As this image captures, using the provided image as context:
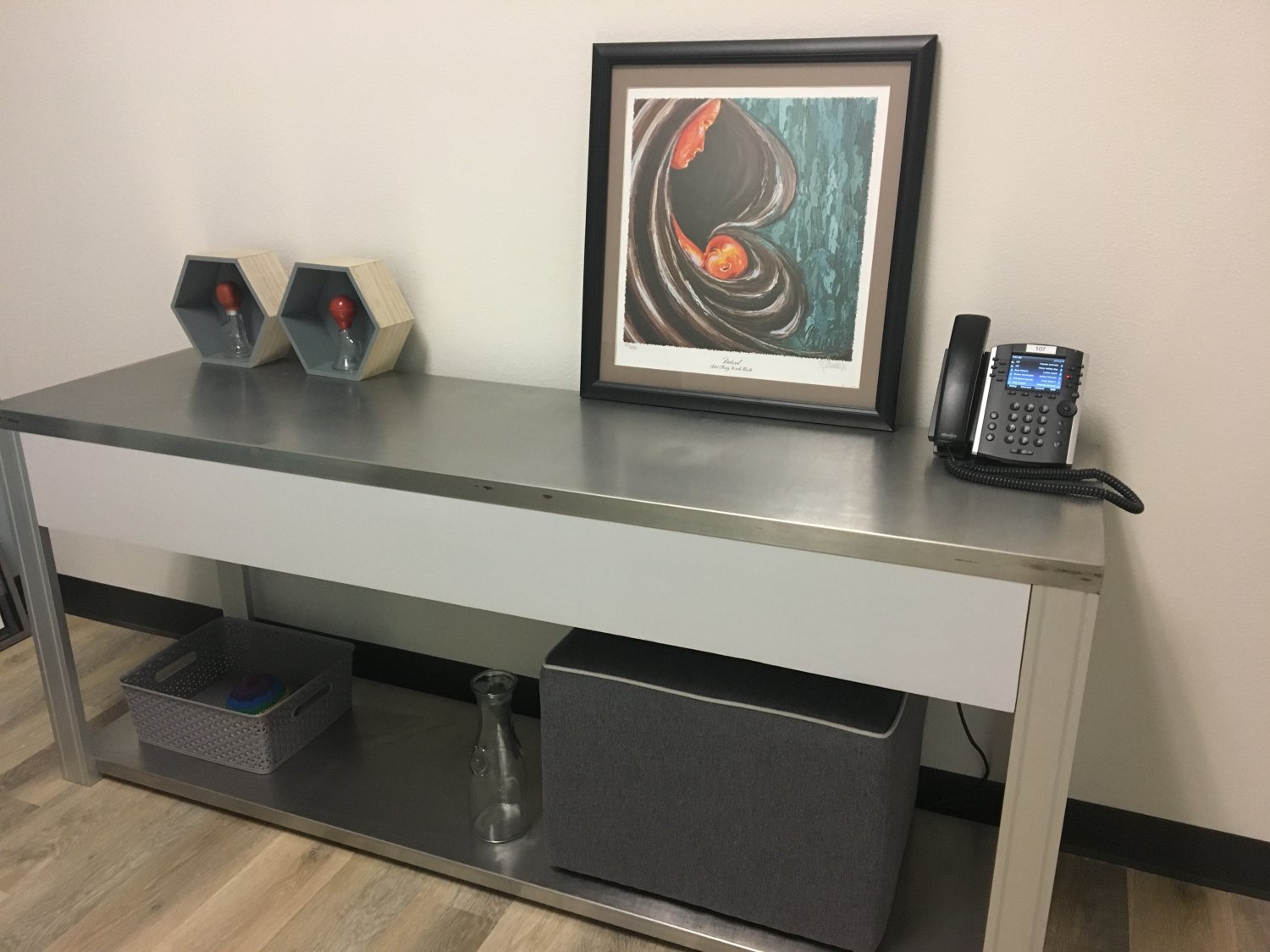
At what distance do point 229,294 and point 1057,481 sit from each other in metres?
1.39

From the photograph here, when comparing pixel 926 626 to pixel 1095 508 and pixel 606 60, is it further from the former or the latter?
pixel 606 60

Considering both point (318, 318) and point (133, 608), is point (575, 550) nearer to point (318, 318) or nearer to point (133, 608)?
point (318, 318)

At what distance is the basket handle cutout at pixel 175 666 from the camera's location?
6.04ft

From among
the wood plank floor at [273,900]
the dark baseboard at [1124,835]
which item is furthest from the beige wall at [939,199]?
the wood plank floor at [273,900]

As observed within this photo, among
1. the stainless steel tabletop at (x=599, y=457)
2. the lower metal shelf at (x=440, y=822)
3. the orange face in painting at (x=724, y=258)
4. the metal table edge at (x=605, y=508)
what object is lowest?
the lower metal shelf at (x=440, y=822)

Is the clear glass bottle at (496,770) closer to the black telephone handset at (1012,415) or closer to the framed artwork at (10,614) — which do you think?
the black telephone handset at (1012,415)

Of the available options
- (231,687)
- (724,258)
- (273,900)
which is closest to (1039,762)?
(724,258)

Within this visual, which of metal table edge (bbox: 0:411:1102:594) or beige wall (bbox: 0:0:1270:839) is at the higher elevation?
beige wall (bbox: 0:0:1270:839)

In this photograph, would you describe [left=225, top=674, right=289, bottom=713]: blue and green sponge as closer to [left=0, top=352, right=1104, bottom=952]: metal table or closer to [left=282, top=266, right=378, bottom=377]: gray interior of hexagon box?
[left=0, top=352, right=1104, bottom=952]: metal table

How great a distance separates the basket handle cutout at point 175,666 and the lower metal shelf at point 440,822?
0.12 meters

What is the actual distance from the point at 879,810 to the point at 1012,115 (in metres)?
0.91

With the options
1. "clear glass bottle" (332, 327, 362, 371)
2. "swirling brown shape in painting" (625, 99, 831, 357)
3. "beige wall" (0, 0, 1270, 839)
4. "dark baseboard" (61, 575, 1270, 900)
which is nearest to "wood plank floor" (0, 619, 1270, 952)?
"dark baseboard" (61, 575, 1270, 900)

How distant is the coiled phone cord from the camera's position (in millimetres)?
1174

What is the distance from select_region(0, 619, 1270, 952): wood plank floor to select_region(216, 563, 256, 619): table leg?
46 centimetres
